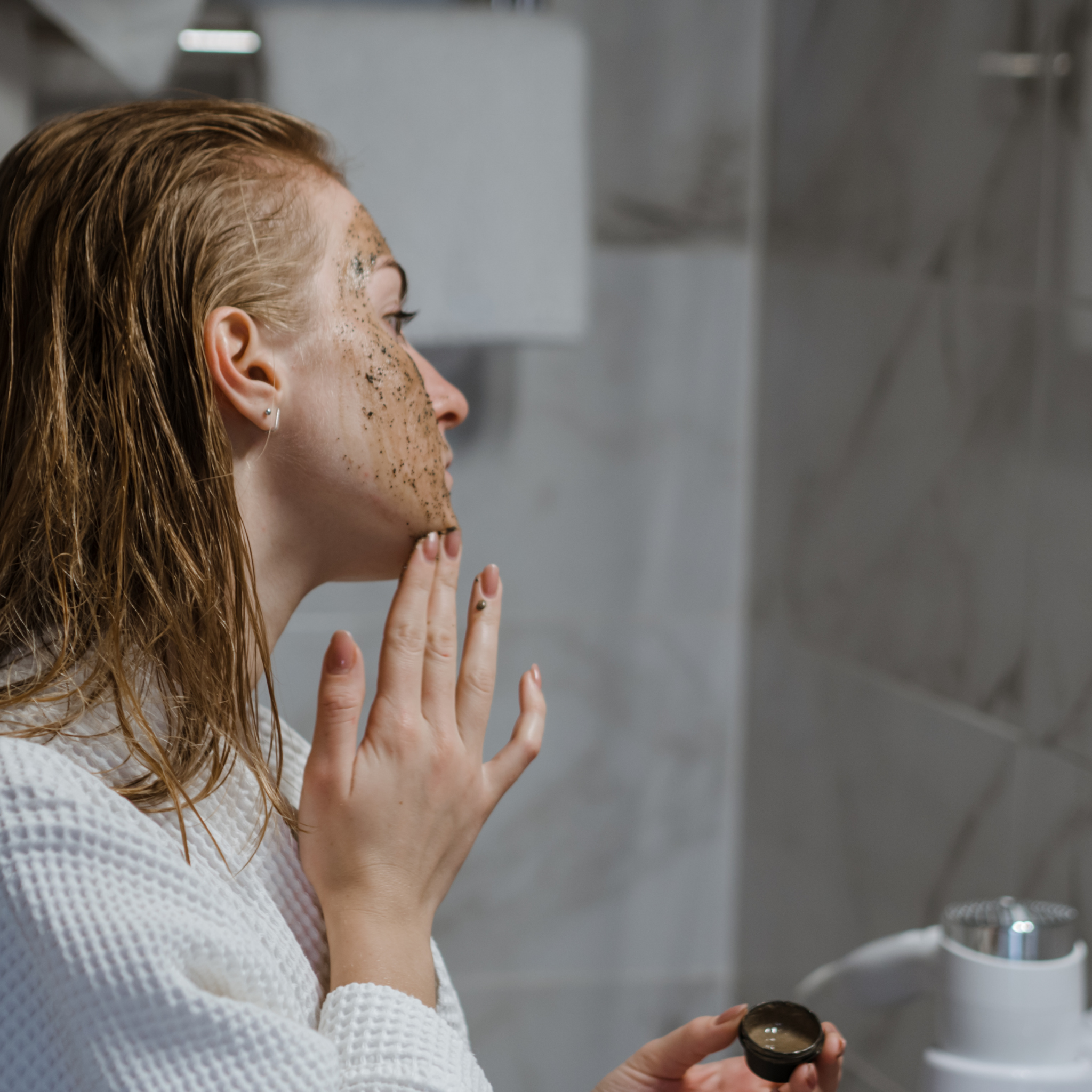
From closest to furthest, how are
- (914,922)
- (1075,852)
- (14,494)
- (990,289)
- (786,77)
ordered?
(14,494), (1075,852), (990,289), (914,922), (786,77)

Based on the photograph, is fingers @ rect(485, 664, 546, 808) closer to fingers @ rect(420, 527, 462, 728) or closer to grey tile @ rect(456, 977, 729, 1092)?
fingers @ rect(420, 527, 462, 728)

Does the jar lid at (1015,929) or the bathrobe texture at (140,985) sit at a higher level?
the bathrobe texture at (140,985)

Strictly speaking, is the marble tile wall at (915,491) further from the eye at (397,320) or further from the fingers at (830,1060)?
the eye at (397,320)

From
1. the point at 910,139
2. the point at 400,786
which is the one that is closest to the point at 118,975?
the point at 400,786

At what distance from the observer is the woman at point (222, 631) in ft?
1.76

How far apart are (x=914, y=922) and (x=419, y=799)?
0.68m

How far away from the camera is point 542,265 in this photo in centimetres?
126

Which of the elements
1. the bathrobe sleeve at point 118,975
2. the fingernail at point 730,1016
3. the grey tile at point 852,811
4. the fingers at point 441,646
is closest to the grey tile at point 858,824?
the grey tile at point 852,811

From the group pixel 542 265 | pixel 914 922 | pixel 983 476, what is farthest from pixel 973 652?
pixel 542 265

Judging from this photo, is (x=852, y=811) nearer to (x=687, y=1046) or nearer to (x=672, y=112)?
(x=687, y=1046)

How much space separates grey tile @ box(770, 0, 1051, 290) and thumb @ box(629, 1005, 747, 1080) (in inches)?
24.7

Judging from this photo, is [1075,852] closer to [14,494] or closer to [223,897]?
[223,897]

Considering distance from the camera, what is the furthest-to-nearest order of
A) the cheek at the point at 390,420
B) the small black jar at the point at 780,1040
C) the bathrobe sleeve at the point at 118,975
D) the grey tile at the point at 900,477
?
the grey tile at the point at 900,477 → the cheek at the point at 390,420 → the small black jar at the point at 780,1040 → the bathrobe sleeve at the point at 118,975

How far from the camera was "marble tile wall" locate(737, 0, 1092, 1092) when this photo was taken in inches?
36.9
